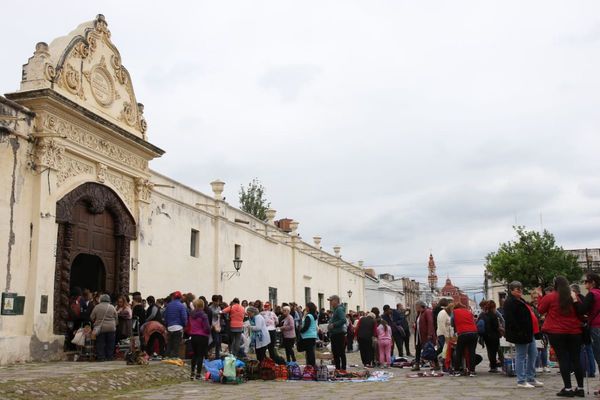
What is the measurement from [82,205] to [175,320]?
12.0ft

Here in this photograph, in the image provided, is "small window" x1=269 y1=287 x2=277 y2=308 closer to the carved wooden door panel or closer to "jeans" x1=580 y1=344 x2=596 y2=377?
the carved wooden door panel

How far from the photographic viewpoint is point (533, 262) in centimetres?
3919

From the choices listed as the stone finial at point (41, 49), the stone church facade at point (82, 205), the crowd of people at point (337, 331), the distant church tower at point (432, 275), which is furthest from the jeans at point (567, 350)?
the distant church tower at point (432, 275)

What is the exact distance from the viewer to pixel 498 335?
12.2 m

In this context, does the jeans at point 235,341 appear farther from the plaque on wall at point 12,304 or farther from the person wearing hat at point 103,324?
the plaque on wall at point 12,304

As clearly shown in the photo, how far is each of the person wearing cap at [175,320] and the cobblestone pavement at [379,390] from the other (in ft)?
7.11

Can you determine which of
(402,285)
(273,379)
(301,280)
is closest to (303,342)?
(273,379)

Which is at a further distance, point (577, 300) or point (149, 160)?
point (149, 160)

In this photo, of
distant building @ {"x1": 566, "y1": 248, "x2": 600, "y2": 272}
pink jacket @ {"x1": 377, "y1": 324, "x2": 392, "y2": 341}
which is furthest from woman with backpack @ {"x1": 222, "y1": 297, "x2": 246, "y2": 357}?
distant building @ {"x1": 566, "y1": 248, "x2": 600, "y2": 272}

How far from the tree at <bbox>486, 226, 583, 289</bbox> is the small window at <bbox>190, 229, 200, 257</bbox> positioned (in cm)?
2514

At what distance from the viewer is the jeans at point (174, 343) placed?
1328cm

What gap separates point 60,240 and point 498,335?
9.28 metres

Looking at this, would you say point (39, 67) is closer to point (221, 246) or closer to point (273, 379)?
point (273, 379)

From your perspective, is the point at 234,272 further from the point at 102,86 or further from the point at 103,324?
the point at 103,324
